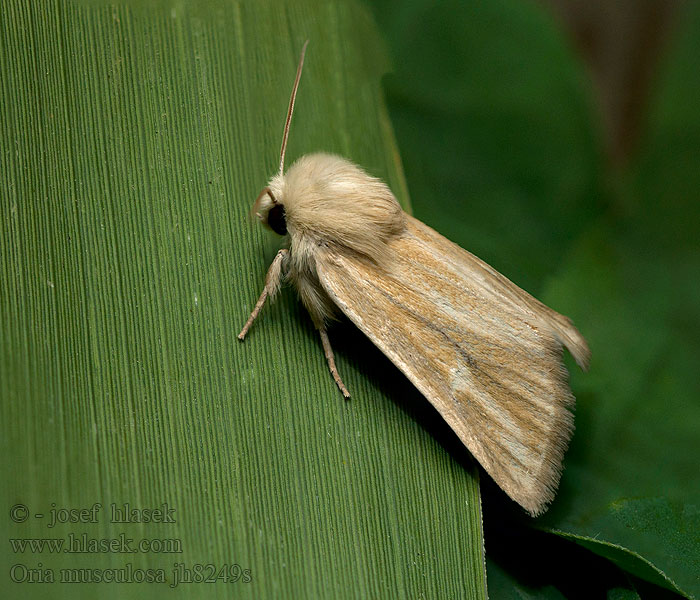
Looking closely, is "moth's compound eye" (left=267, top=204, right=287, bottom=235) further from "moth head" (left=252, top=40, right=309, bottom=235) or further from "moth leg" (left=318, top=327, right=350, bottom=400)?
"moth leg" (left=318, top=327, right=350, bottom=400)

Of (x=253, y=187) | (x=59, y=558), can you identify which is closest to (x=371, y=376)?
(x=253, y=187)

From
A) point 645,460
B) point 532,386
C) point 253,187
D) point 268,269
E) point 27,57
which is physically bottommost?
point 645,460

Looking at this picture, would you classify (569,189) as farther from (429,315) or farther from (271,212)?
(271,212)

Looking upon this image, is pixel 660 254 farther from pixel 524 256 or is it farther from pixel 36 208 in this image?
pixel 36 208

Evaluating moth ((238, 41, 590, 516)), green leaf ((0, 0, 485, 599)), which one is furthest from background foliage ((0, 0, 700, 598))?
moth ((238, 41, 590, 516))

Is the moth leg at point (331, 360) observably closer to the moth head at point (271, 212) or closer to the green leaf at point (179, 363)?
the green leaf at point (179, 363)

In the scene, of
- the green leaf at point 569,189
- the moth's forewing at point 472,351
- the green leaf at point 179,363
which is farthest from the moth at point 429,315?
the green leaf at point 569,189

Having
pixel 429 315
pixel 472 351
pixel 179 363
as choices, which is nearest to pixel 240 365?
pixel 179 363
